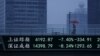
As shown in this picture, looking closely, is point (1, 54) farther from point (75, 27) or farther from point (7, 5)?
point (7, 5)

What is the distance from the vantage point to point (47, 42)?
92.7ft

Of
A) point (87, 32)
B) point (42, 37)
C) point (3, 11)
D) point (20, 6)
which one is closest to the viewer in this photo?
point (42, 37)

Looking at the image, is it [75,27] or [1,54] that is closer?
[1,54]

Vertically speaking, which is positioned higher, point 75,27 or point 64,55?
point 75,27

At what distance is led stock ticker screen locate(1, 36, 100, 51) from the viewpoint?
28297 millimetres

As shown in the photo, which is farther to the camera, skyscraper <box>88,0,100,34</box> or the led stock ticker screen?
skyscraper <box>88,0,100,34</box>

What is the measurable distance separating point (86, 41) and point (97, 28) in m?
2.22

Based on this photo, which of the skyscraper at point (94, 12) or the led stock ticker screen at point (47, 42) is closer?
the led stock ticker screen at point (47, 42)

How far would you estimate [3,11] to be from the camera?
380ft

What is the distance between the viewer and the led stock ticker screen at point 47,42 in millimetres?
28297

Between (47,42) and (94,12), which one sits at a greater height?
(47,42)

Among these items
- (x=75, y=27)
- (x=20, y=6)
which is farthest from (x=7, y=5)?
(x=75, y=27)

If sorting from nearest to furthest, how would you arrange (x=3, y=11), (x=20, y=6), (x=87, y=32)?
1. (x=87, y=32)
2. (x=3, y=11)
3. (x=20, y=6)

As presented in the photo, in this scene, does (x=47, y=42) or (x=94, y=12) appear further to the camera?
(x=94, y=12)
